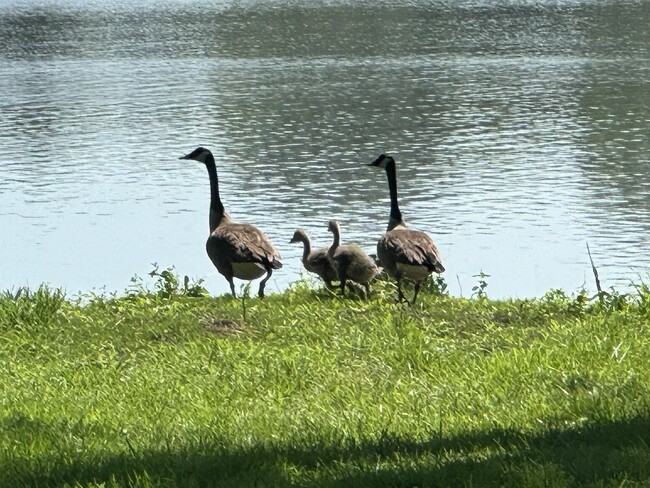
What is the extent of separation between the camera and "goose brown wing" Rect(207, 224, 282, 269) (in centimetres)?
1423

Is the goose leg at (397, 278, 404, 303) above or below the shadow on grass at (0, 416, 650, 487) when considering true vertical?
below

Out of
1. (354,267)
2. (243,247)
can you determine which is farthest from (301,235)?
(354,267)

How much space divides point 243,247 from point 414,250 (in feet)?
6.48

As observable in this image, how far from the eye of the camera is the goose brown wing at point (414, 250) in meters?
13.5

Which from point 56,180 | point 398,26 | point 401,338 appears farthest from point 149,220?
point 398,26

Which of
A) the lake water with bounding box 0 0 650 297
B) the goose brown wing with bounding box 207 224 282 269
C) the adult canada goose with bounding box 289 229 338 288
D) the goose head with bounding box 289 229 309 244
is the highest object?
the goose brown wing with bounding box 207 224 282 269

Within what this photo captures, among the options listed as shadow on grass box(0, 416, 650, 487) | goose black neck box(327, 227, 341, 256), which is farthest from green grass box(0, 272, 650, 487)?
goose black neck box(327, 227, 341, 256)

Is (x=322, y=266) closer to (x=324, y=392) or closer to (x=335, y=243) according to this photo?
(x=335, y=243)

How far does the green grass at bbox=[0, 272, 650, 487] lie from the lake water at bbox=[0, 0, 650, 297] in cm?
503

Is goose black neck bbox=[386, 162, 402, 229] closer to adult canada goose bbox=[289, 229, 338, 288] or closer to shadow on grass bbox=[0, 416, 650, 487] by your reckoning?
adult canada goose bbox=[289, 229, 338, 288]

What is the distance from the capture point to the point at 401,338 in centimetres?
1091

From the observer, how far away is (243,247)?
14.3 meters

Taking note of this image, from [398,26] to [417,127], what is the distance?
1488 inches

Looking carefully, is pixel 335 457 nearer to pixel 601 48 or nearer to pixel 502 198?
pixel 502 198
